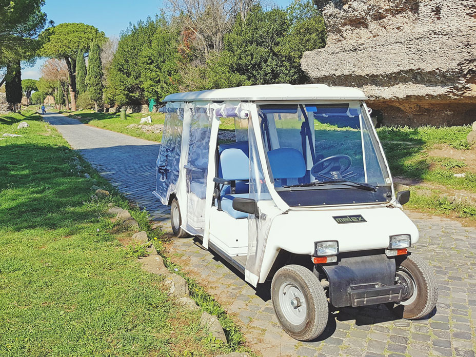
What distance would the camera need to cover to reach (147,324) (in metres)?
4.04

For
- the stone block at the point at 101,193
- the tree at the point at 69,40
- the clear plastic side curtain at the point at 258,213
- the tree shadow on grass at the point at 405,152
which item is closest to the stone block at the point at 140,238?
the clear plastic side curtain at the point at 258,213

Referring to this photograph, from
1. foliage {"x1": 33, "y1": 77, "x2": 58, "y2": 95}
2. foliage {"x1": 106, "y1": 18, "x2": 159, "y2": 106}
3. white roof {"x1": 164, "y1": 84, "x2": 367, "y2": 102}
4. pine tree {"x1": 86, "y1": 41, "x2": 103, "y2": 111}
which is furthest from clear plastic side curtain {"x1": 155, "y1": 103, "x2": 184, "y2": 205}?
foliage {"x1": 33, "y1": 77, "x2": 58, "y2": 95}

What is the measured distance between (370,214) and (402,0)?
14835 millimetres

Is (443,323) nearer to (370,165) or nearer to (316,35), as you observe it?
(370,165)

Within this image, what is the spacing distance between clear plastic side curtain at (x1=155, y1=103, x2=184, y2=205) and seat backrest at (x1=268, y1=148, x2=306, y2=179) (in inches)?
98.5

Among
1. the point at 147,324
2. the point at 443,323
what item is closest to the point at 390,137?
the point at 443,323

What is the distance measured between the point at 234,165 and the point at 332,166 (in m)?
1.37

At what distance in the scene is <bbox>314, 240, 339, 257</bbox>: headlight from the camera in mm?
3824

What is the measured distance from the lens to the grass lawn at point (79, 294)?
3713 mm

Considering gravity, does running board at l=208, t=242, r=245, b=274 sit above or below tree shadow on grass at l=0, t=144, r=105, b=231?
above

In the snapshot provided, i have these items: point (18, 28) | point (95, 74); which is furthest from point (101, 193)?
point (95, 74)

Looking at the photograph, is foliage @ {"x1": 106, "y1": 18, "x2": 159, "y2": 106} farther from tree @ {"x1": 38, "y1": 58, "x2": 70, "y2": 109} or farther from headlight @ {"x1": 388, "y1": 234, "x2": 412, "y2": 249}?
headlight @ {"x1": 388, "y1": 234, "x2": 412, "y2": 249}

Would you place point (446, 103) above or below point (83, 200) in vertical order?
above

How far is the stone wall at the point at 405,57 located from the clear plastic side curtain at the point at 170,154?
35.3 ft
